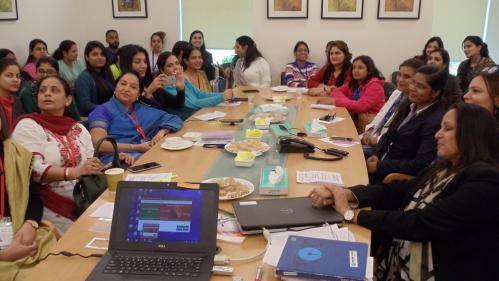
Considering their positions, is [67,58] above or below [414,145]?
above

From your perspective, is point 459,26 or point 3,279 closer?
point 3,279

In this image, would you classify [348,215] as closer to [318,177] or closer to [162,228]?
[318,177]

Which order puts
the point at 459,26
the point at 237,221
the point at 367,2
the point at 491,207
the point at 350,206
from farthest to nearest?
1. the point at 459,26
2. the point at 367,2
3. the point at 350,206
4. the point at 237,221
5. the point at 491,207

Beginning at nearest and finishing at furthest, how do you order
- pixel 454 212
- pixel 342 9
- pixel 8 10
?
pixel 454 212 → pixel 8 10 → pixel 342 9

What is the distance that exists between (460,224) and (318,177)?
0.71m

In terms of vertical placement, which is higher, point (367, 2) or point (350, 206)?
point (367, 2)

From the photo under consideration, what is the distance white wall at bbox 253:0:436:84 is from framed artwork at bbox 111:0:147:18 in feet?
6.04

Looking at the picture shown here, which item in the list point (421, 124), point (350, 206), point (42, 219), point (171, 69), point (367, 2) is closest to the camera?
point (350, 206)

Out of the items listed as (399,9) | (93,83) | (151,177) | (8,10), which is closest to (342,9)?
(399,9)

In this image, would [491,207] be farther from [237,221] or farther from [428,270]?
[237,221]

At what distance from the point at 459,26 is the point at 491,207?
18.9 ft

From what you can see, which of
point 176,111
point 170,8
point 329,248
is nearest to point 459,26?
point 170,8

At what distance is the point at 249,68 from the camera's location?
5.50 metres

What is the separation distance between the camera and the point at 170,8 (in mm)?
6762
